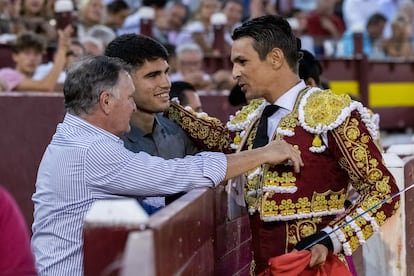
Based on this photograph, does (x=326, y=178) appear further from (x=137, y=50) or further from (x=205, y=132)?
(x=137, y=50)

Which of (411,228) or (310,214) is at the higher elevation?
(310,214)

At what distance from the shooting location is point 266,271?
3.36 m

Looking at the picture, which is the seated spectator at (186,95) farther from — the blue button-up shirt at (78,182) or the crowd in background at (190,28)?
the blue button-up shirt at (78,182)

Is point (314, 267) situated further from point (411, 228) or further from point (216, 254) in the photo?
point (411, 228)

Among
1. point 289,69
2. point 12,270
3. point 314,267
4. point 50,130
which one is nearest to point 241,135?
point 289,69

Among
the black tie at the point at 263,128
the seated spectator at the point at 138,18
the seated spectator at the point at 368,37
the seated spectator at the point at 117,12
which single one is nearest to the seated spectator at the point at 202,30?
the seated spectator at the point at 138,18

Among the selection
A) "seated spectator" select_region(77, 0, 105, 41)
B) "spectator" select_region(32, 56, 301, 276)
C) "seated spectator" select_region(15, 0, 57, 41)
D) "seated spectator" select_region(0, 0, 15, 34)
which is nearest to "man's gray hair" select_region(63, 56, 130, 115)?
"spectator" select_region(32, 56, 301, 276)

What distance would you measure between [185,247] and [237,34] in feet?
2.65

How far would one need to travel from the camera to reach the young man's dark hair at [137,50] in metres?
3.79

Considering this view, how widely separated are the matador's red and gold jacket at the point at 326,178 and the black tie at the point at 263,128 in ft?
0.25

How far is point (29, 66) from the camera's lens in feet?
24.1

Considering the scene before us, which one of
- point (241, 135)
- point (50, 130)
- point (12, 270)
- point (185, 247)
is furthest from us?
point (50, 130)

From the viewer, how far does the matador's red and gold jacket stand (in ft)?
10.9

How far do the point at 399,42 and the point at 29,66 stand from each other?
728cm
